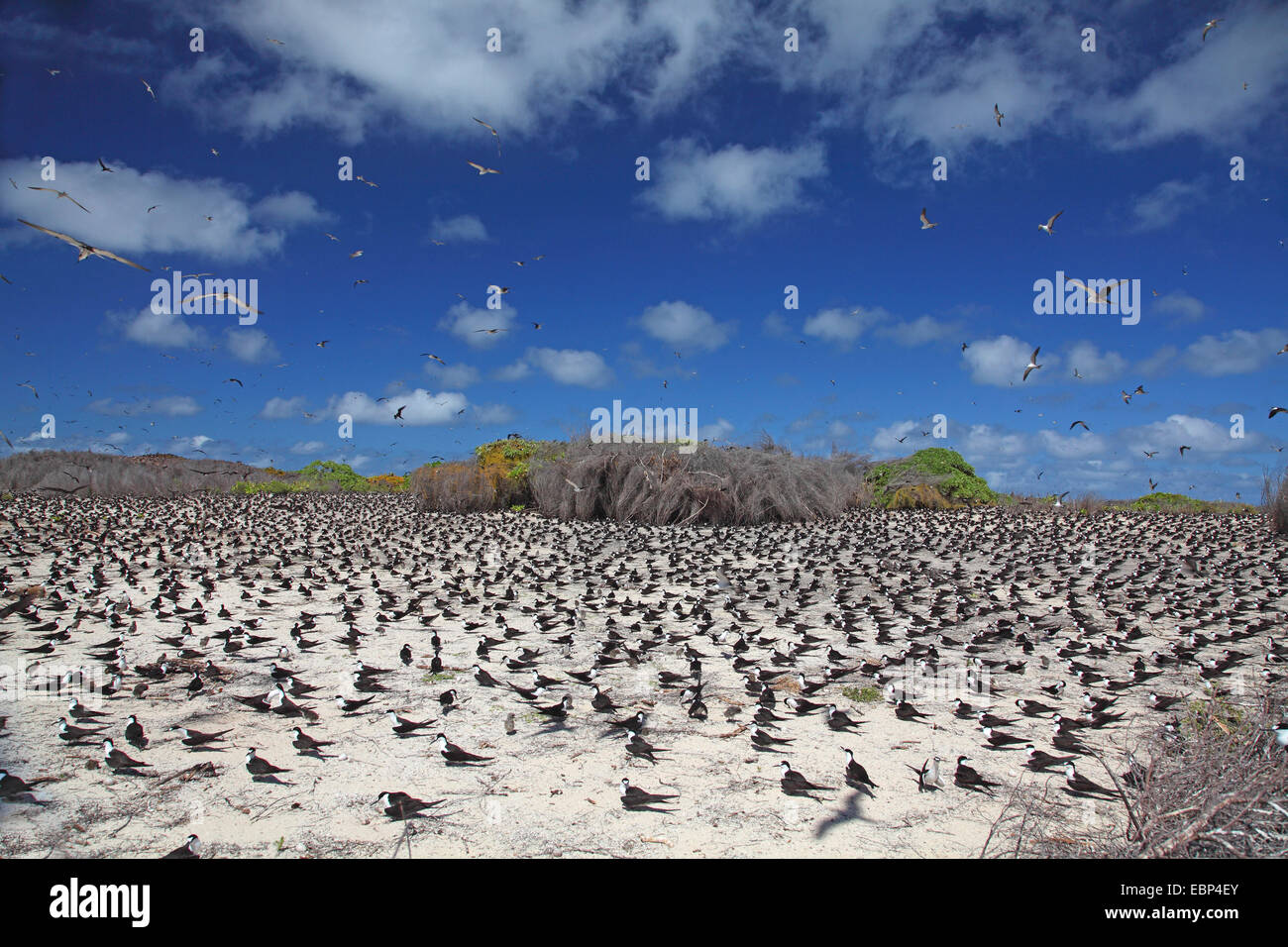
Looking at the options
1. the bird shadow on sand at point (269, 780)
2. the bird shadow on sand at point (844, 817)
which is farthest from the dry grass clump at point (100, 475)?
the bird shadow on sand at point (844, 817)

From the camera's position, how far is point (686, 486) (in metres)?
17.0

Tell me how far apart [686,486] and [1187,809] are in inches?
563

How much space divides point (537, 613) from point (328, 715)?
3659 millimetres

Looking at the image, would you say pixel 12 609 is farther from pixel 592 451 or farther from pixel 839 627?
pixel 592 451

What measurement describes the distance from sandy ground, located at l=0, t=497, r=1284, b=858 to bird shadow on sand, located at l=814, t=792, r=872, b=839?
0.04 feet

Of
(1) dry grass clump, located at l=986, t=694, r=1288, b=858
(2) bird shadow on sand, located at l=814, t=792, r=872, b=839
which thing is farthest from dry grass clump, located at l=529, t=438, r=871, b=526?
(1) dry grass clump, located at l=986, t=694, r=1288, b=858

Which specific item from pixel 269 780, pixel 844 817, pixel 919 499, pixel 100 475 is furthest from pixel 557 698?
pixel 100 475

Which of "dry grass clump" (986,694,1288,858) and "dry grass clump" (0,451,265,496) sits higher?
"dry grass clump" (0,451,265,496)

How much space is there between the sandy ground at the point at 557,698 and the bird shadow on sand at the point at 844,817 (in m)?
0.01

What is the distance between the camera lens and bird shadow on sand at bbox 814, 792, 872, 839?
358 centimetres

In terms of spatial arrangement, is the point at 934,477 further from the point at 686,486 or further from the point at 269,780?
the point at 269,780

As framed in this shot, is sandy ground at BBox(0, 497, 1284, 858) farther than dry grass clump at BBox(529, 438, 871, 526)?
No

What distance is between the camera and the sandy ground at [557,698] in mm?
3551

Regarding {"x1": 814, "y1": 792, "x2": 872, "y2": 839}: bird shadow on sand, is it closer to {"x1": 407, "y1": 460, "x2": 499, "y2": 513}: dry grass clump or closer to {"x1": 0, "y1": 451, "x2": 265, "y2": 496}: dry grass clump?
{"x1": 407, "y1": 460, "x2": 499, "y2": 513}: dry grass clump
